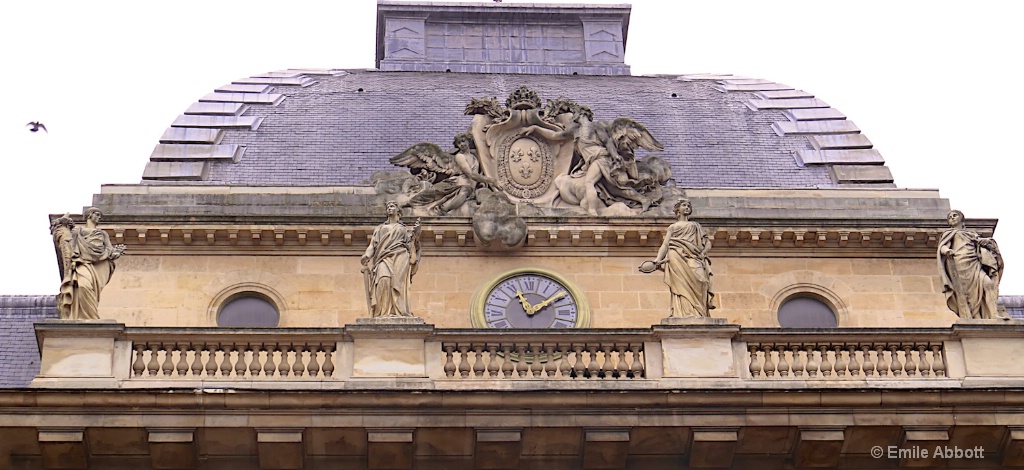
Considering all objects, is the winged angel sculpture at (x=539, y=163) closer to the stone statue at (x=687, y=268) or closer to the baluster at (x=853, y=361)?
the stone statue at (x=687, y=268)

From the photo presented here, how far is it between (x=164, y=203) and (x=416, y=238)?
5395 mm

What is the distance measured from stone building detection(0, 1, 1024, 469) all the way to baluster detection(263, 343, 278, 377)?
0.02 m

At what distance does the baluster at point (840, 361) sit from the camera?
2638cm

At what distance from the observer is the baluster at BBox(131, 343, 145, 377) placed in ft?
85.0

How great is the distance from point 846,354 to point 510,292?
561 centimetres

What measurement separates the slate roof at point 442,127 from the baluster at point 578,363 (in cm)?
692

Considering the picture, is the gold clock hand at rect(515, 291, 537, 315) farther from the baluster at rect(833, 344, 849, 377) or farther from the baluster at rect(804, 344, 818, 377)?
the baluster at rect(833, 344, 849, 377)

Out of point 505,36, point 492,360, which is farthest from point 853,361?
point 505,36

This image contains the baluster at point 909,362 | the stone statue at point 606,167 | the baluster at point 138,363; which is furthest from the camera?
the stone statue at point 606,167

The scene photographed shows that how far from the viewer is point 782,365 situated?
86.8 feet

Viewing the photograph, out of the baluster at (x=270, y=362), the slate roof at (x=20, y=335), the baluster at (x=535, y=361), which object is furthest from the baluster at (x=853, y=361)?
the slate roof at (x=20, y=335)

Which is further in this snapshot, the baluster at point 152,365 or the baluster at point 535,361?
the baluster at point 535,361

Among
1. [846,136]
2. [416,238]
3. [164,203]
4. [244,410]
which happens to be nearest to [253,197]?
Result: [164,203]

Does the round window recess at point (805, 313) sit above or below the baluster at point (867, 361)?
above
